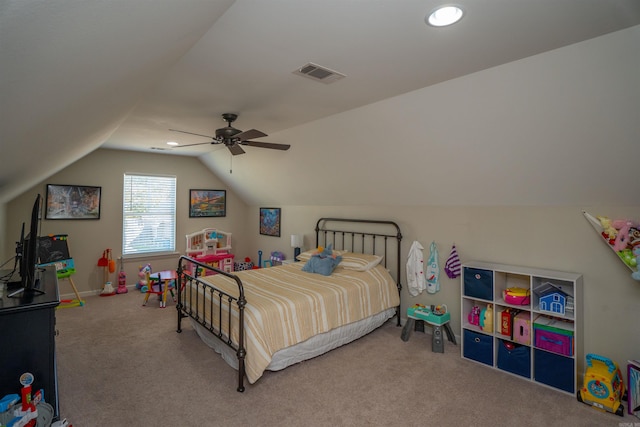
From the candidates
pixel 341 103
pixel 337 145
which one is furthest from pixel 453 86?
pixel 337 145

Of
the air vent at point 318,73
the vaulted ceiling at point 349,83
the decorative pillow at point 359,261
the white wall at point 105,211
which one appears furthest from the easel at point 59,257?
the air vent at point 318,73

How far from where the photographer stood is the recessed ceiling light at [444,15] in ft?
5.68

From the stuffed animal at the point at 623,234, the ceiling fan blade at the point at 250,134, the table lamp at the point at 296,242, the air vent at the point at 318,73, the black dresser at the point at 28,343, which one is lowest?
the black dresser at the point at 28,343

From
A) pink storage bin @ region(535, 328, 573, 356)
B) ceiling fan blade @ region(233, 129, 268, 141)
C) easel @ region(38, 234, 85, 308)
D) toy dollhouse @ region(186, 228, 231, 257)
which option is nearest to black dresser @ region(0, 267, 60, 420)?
ceiling fan blade @ region(233, 129, 268, 141)

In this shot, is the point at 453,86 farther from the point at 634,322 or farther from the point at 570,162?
the point at 634,322

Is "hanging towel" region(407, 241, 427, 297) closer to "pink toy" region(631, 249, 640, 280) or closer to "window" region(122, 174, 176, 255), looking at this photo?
"pink toy" region(631, 249, 640, 280)

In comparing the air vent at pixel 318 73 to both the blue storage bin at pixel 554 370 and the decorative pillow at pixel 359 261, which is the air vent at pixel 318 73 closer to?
the decorative pillow at pixel 359 261

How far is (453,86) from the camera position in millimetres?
2715

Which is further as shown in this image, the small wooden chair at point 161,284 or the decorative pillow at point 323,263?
the small wooden chair at point 161,284

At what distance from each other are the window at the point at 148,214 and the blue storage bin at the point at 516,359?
5839mm

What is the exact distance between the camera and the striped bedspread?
2838mm

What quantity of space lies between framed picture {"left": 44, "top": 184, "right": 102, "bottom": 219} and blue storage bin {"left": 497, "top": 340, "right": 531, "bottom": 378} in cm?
633

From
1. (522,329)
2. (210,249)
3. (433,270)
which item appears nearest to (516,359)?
(522,329)

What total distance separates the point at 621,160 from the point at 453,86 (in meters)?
1.39
